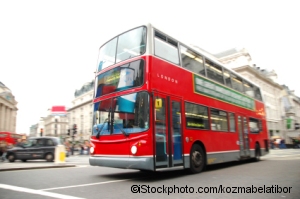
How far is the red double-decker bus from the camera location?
6.59 m

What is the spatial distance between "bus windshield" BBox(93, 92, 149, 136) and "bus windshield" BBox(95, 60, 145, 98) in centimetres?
32

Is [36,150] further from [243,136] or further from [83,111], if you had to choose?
[83,111]

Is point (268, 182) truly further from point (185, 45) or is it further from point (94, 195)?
point (185, 45)

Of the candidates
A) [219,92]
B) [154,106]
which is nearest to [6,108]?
[219,92]

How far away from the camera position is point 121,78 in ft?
23.8

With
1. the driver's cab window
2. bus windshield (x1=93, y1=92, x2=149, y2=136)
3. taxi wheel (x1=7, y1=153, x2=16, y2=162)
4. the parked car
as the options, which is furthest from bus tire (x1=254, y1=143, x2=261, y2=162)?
taxi wheel (x1=7, y1=153, x2=16, y2=162)

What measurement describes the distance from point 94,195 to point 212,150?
558 cm

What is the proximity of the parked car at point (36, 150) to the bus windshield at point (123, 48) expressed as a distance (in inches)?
410

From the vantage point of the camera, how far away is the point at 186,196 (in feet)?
15.6

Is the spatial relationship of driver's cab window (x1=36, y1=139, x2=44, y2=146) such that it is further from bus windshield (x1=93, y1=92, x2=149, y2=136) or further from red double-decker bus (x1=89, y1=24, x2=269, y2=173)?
bus windshield (x1=93, y1=92, x2=149, y2=136)

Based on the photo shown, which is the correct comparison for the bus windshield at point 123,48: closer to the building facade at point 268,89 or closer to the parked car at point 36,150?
the parked car at point 36,150

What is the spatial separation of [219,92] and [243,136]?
2975mm

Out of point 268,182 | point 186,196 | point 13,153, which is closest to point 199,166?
point 268,182

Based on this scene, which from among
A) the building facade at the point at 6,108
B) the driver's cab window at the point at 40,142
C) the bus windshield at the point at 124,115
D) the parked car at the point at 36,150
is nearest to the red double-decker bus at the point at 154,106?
the bus windshield at the point at 124,115
